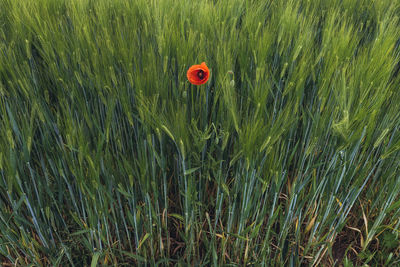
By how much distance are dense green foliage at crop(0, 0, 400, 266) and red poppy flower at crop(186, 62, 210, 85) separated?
0.09 ft

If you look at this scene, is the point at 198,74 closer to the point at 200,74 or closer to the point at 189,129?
the point at 200,74

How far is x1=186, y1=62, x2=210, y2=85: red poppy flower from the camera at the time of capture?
0.70 m

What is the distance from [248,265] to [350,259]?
1.11 feet

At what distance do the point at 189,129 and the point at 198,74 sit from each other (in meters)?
0.13

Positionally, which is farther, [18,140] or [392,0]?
[392,0]

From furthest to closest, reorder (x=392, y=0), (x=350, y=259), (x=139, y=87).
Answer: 1. (x=392, y=0)
2. (x=350, y=259)
3. (x=139, y=87)

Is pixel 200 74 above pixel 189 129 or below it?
above

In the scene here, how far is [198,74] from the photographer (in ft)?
2.43

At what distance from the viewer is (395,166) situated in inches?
34.8

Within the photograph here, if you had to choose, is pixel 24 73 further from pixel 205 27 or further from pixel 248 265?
pixel 248 265

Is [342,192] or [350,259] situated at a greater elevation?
[342,192]

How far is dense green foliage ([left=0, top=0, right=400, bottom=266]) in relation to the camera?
0.74 meters

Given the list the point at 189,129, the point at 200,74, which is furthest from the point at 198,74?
the point at 189,129

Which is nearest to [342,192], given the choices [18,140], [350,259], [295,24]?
[350,259]
